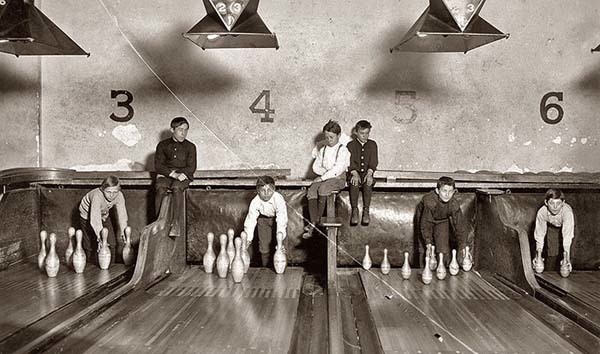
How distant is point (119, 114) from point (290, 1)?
8.55 feet

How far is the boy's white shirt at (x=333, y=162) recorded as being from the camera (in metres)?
6.03

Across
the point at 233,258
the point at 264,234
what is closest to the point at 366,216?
the point at 264,234

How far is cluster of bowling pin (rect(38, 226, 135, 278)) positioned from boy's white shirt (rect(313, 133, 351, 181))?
6.55 feet

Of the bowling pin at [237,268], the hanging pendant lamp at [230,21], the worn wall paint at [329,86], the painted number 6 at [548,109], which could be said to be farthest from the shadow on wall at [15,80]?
the painted number 6 at [548,109]

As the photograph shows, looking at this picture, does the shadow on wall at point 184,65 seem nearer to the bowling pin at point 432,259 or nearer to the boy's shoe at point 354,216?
the boy's shoe at point 354,216

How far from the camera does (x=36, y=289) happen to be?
4.78 meters

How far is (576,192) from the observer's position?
5906 mm

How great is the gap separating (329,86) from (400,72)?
907 millimetres

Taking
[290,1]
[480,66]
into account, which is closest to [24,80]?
[290,1]

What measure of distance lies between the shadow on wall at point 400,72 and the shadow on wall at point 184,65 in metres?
1.80

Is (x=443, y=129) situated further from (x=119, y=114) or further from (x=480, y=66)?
(x=119, y=114)

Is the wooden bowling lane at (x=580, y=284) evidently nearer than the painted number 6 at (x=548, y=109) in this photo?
Yes

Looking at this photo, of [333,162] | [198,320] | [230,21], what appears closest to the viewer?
[198,320]

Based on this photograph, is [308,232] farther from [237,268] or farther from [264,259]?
[237,268]
